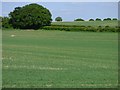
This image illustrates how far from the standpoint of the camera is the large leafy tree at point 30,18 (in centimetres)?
12394

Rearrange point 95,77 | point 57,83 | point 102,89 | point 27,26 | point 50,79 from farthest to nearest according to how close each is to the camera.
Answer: point 27,26
point 95,77
point 50,79
point 57,83
point 102,89

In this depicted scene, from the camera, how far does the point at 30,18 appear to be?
125500 millimetres

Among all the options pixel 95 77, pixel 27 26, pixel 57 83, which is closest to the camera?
pixel 57 83

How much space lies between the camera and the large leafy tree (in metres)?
124

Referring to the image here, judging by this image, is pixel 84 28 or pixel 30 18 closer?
pixel 84 28

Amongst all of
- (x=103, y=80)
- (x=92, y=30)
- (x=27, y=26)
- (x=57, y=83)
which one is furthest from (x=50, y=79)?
(x=27, y=26)

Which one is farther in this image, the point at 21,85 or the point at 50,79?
the point at 50,79

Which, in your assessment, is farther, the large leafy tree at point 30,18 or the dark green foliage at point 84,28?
the large leafy tree at point 30,18

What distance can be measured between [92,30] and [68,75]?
92.1 meters

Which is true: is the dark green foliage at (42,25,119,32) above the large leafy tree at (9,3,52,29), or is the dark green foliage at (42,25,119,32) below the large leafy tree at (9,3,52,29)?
below

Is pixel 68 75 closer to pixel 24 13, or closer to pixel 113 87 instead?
pixel 113 87

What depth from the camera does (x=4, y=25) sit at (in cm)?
12456

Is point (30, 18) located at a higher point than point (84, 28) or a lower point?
higher

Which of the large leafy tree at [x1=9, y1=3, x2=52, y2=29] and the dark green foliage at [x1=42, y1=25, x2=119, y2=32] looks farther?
the large leafy tree at [x1=9, y1=3, x2=52, y2=29]
